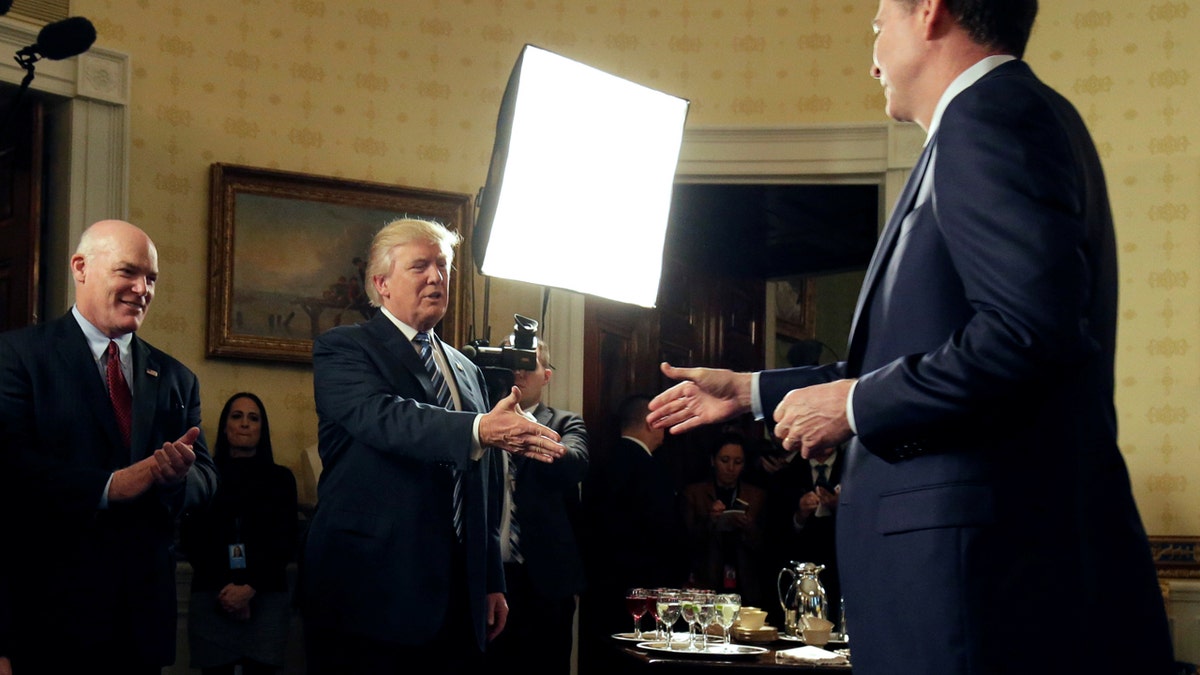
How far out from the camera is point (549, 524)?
4090 millimetres

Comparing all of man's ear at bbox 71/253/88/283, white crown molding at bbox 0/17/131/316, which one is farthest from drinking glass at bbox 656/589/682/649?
white crown molding at bbox 0/17/131/316

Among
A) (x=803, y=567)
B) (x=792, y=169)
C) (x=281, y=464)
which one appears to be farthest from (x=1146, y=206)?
(x=281, y=464)

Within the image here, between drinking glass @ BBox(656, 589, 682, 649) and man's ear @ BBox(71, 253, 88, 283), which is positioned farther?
drinking glass @ BBox(656, 589, 682, 649)

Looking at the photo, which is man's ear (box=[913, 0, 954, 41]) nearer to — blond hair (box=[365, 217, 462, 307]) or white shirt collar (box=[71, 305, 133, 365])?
blond hair (box=[365, 217, 462, 307])

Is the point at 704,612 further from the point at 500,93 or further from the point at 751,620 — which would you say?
the point at 500,93

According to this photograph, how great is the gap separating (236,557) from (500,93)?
2087 mm

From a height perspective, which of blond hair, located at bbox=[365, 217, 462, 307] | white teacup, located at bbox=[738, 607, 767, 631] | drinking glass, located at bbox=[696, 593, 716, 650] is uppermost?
blond hair, located at bbox=[365, 217, 462, 307]

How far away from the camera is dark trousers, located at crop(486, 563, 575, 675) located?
4.00 metres

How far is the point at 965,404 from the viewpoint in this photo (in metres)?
1.27

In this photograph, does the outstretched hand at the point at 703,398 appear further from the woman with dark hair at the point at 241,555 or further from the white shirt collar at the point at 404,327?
the woman with dark hair at the point at 241,555

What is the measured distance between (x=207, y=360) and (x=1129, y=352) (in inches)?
137

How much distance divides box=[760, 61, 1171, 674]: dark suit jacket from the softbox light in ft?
4.96

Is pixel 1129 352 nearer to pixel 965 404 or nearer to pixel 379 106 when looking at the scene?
pixel 379 106

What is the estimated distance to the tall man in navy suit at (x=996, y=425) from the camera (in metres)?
1.25
